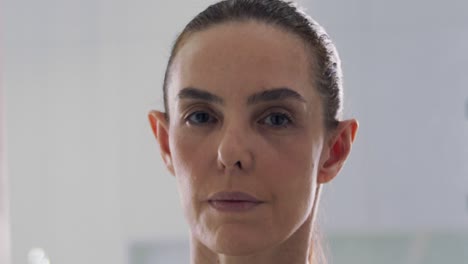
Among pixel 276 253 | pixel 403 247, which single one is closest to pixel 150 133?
pixel 403 247

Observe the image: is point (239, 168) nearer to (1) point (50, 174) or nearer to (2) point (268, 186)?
(2) point (268, 186)

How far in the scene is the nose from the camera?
35.0 inches

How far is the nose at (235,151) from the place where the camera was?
0.89m

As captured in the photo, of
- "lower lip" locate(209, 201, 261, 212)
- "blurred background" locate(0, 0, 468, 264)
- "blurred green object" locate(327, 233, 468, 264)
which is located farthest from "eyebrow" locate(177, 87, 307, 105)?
"blurred green object" locate(327, 233, 468, 264)

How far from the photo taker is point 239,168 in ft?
2.93

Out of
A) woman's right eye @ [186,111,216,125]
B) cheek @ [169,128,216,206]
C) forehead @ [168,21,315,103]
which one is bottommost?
cheek @ [169,128,216,206]

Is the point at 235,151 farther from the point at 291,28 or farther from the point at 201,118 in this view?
the point at 291,28

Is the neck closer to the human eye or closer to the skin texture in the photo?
the skin texture

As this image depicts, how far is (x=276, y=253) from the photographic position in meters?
0.96

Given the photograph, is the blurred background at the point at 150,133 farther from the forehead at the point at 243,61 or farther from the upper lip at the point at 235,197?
the upper lip at the point at 235,197

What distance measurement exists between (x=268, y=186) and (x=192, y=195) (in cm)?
8

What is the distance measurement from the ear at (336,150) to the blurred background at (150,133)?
1410mm

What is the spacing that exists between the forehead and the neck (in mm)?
158

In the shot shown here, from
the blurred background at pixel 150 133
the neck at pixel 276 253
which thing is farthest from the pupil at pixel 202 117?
the blurred background at pixel 150 133
